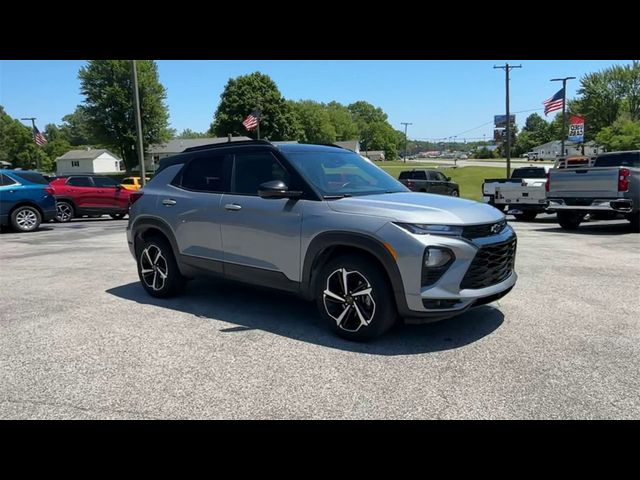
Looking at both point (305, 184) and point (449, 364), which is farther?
point (305, 184)

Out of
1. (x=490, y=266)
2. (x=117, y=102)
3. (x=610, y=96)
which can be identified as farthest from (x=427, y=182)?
(x=610, y=96)

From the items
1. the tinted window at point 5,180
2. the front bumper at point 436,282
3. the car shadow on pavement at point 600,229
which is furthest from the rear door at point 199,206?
the tinted window at point 5,180

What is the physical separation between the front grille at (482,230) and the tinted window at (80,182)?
16.8 m

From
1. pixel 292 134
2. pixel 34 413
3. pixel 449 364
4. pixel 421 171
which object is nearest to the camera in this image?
pixel 34 413

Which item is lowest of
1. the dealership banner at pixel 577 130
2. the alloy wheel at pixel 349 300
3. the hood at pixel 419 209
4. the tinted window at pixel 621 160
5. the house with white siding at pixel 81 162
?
the alloy wheel at pixel 349 300

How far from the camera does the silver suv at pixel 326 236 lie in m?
3.99

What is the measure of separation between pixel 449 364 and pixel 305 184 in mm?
2107

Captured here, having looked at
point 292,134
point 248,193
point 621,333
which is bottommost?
point 621,333

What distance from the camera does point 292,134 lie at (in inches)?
2825

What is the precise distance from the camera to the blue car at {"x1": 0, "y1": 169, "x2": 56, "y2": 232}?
44.8 feet

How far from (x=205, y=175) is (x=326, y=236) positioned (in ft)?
6.66

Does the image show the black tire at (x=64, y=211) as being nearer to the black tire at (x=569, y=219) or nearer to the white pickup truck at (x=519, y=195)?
the white pickup truck at (x=519, y=195)
